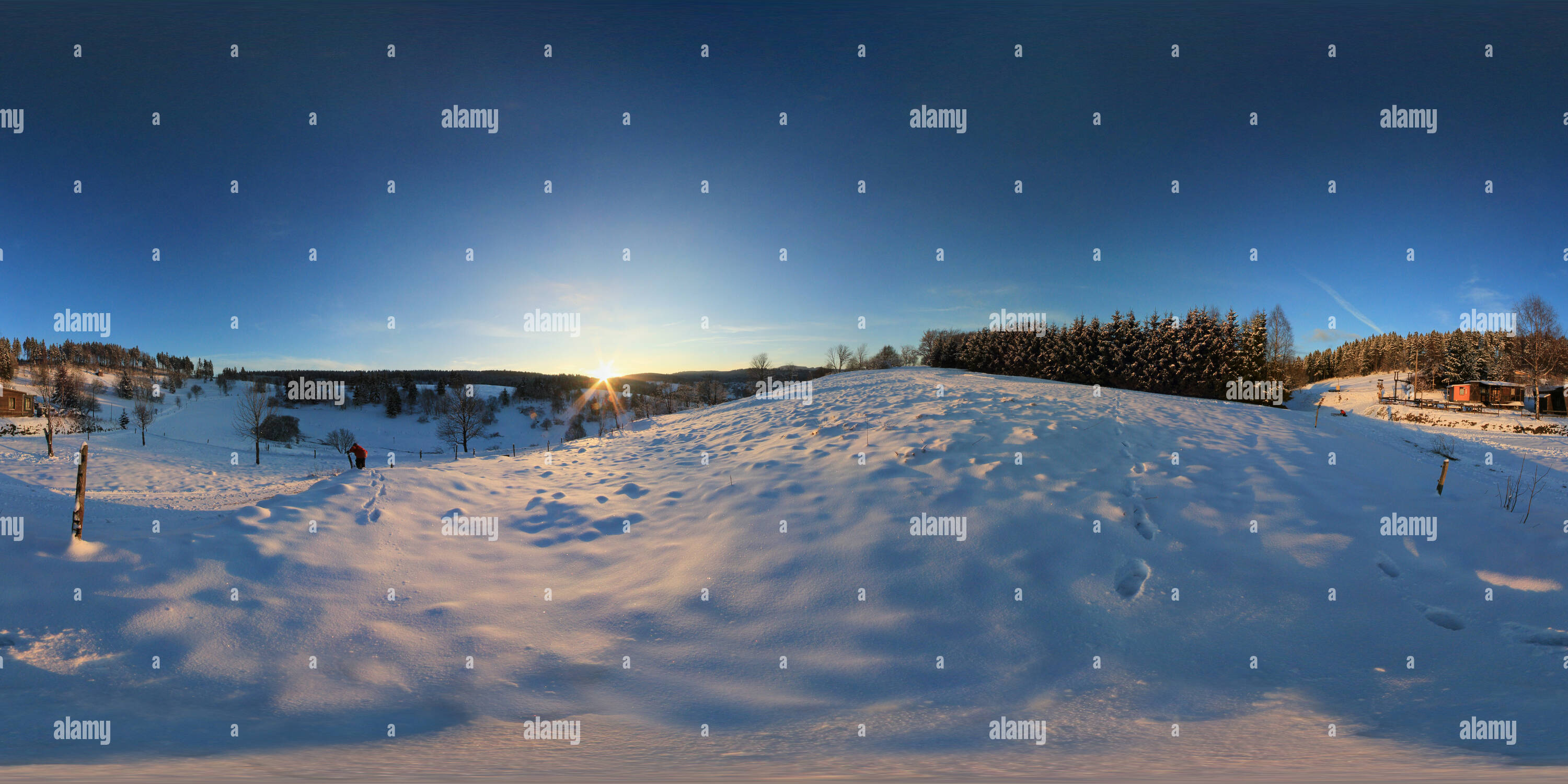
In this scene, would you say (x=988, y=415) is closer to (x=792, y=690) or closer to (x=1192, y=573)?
(x=1192, y=573)

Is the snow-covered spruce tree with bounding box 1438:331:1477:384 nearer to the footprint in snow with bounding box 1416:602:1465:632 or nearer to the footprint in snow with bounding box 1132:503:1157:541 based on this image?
the footprint in snow with bounding box 1416:602:1465:632

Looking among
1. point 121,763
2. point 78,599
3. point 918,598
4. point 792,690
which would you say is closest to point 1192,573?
point 918,598

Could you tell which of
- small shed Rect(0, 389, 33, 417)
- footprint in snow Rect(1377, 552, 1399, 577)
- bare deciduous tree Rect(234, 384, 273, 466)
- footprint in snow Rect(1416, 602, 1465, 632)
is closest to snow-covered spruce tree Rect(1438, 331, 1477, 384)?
footprint in snow Rect(1377, 552, 1399, 577)

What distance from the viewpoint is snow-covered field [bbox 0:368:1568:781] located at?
4410 millimetres

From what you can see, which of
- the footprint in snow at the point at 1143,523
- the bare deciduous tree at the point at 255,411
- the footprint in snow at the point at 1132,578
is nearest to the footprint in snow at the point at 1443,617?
the footprint in snow at the point at 1143,523

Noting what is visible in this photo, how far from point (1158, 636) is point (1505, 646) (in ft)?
12.7

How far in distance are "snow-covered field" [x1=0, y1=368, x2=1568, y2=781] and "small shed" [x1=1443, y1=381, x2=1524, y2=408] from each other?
67432 millimetres

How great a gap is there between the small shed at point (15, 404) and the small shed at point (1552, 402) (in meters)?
135

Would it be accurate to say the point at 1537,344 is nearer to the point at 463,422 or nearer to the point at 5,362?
the point at 463,422

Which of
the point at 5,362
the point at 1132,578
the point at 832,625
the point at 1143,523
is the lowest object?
the point at 832,625

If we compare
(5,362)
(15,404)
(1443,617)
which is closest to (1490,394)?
(1443,617)

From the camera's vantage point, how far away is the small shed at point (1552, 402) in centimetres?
4150

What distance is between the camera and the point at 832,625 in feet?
21.1

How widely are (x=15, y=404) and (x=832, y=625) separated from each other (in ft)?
290
